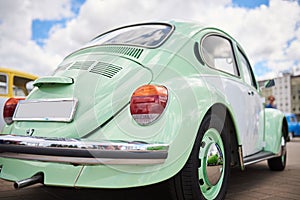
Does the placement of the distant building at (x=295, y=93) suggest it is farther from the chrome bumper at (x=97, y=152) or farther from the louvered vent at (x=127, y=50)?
the chrome bumper at (x=97, y=152)

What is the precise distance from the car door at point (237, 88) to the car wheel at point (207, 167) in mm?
394

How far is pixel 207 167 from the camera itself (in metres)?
2.54

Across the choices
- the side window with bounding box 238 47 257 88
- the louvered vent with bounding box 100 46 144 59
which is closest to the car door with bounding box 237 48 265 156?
the side window with bounding box 238 47 257 88

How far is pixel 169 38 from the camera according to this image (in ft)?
9.66

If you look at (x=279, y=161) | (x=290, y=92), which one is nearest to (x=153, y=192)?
(x=279, y=161)

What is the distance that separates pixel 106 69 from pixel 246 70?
2403 mm

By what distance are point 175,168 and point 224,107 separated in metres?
0.99

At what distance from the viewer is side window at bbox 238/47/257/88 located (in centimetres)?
414

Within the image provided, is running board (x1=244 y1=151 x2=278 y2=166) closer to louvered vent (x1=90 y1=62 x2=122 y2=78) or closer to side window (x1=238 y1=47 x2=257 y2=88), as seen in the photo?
side window (x1=238 y1=47 x2=257 y2=88)

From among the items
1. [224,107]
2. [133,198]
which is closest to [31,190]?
[133,198]

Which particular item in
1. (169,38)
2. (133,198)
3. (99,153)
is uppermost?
(169,38)

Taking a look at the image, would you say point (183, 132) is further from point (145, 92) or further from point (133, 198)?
point (133, 198)

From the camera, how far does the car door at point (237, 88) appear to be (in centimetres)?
315

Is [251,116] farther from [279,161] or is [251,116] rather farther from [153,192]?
[279,161]
